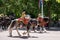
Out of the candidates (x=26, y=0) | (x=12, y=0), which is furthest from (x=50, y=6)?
(x=12, y=0)

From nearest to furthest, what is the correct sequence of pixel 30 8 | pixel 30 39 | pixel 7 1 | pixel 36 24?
pixel 30 39
pixel 36 24
pixel 30 8
pixel 7 1

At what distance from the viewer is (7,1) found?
115 feet

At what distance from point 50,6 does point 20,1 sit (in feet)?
12.3

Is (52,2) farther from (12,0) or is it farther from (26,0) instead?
(12,0)

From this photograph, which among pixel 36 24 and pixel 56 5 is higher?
pixel 56 5

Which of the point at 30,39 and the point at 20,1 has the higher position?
the point at 20,1

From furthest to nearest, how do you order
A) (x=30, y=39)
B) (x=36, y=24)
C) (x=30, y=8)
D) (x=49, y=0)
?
(x=30, y=8) → (x=49, y=0) → (x=36, y=24) → (x=30, y=39)

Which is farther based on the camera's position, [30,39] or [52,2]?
[52,2]

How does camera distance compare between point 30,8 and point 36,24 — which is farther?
point 30,8

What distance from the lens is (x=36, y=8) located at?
1241 inches

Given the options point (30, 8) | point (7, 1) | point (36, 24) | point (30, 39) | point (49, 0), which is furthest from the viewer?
point (7, 1)

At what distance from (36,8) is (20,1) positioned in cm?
215

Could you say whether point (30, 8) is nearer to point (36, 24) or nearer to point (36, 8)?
point (36, 8)

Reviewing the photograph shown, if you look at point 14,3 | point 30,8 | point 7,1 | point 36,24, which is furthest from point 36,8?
point 36,24
